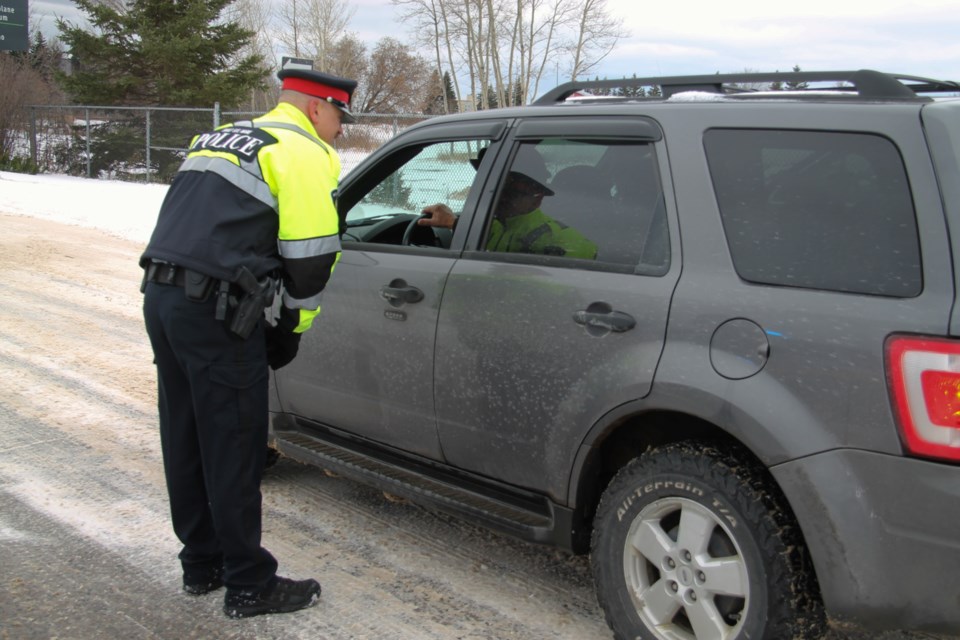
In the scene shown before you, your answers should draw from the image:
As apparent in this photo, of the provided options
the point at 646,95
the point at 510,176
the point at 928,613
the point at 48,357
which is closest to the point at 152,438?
the point at 48,357

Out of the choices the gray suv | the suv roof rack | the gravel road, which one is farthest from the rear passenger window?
the gravel road

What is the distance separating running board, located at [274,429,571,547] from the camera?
10.2ft

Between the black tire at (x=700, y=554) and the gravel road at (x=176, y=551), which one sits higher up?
the black tire at (x=700, y=554)

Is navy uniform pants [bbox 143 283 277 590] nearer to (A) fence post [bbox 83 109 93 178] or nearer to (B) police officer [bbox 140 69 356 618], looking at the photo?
(B) police officer [bbox 140 69 356 618]

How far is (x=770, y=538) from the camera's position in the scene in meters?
2.45

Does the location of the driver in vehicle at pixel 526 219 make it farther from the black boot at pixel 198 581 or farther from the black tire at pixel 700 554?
the black boot at pixel 198 581

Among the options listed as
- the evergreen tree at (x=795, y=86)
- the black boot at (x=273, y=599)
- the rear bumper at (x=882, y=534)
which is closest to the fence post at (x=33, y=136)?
the black boot at (x=273, y=599)

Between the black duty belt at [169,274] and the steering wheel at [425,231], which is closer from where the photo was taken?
the black duty belt at [169,274]

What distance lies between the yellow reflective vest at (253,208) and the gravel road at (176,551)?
1266 millimetres

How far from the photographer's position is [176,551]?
3.76m

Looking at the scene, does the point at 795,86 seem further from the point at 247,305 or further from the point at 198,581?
the point at 198,581

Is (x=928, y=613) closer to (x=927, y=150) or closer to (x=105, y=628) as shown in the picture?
(x=927, y=150)

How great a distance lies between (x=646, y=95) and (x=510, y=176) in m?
0.64

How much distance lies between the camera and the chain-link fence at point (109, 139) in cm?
2356
